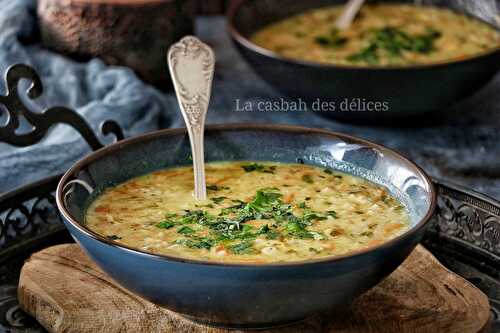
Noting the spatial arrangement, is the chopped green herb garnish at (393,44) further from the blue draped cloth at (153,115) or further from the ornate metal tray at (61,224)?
the ornate metal tray at (61,224)

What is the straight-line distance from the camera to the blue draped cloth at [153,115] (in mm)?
2719

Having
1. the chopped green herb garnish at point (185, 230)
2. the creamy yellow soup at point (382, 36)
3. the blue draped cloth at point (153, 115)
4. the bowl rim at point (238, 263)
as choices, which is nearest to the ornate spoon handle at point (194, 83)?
the bowl rim at point (238, 263)

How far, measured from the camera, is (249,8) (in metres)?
3.50

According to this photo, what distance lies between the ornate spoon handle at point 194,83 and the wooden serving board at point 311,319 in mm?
347

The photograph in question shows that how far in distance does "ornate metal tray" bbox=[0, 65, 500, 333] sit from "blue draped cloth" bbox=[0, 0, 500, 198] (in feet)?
1.48

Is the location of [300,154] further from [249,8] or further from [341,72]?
[249,8]

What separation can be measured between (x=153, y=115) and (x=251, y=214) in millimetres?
1338

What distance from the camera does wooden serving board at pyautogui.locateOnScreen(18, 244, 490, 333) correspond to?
1.75 metres

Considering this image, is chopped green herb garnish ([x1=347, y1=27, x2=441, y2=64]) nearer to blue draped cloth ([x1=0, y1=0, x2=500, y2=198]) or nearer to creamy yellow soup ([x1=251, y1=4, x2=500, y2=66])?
creamy yellow soup ([x1=251, y1=4, x2=500, y2=66])

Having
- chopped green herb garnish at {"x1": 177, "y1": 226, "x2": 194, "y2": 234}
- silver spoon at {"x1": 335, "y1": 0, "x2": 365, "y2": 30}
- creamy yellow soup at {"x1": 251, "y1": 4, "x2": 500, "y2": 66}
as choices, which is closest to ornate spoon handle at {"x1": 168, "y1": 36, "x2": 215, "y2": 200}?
chopped green herb garnish at {"x1": 177, "y1": 226, "x2": 194, "y2": 234}

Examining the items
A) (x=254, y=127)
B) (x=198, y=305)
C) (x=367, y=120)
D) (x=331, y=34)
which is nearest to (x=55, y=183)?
(x=254, y=127)

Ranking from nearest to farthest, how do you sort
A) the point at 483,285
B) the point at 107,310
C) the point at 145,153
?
1. the point at 107,310
2. the point at 483,285
3. the point at 145,153

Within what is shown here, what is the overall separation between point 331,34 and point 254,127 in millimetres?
1359

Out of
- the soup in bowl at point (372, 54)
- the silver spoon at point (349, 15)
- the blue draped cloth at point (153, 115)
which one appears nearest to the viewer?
the blue draped cloth at point (153, 115)
